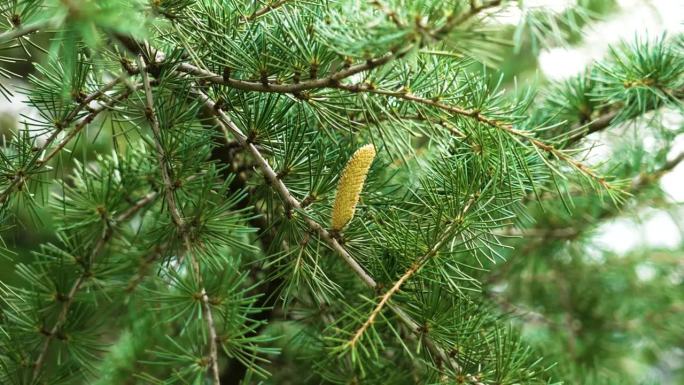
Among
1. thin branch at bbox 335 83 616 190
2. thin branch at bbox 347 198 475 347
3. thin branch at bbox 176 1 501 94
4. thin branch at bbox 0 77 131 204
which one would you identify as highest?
thin branch at bbox 0 77 131 204

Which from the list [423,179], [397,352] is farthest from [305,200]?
[397,352]

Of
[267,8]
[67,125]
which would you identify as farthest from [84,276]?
[267,8]

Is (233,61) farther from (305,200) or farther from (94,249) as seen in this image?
(94,249)

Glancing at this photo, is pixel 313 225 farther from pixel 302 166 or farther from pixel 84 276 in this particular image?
pixel 84 276

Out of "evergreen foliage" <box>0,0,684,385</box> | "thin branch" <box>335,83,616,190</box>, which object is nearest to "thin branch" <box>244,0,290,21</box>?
"evergreen foliage" <box>0,0,684,385</box>

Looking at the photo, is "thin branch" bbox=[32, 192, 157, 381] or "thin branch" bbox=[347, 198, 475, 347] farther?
"thin branch" bbox=[32, 192, 157, 381]

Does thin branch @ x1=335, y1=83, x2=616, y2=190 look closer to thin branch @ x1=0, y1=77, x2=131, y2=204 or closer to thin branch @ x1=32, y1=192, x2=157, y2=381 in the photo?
thin branch @ x1=0, y1=77, x2=131, y2=204

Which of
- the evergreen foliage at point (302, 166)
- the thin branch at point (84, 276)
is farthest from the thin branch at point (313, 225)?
the thin branch at point (84, 276)
